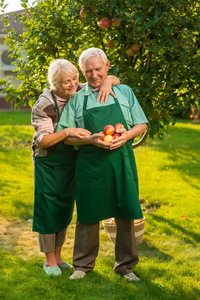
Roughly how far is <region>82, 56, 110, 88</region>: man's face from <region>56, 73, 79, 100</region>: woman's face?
11 cm

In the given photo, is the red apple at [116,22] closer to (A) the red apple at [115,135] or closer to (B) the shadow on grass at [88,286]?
(A) the red apple at [115,135]

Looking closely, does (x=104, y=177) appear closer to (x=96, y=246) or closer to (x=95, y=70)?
(x=96, y=246)

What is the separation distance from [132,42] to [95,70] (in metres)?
1.20

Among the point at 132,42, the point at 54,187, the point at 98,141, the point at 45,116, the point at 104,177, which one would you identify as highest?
the point at 132,42

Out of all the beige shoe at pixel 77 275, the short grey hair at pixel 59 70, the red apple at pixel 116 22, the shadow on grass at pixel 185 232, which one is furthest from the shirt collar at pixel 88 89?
the shadow on grass at pixel 185 232

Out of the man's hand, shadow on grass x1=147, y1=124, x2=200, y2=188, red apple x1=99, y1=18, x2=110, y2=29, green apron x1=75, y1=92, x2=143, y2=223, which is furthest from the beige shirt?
shadow on grass x1=147, y1=124, x2=200, y2=188

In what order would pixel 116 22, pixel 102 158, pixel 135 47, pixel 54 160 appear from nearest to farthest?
pixel 102 158
pixel 54 160
pixel 116 22
pixel 135 47

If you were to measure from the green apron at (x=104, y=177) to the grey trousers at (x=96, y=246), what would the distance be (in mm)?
116

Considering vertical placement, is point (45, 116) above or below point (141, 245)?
above

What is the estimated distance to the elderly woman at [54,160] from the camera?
10.6 ft

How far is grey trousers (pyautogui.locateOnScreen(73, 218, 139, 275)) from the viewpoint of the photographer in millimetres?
3459

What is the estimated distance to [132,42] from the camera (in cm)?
425

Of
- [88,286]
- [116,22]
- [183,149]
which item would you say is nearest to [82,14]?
[116,22]

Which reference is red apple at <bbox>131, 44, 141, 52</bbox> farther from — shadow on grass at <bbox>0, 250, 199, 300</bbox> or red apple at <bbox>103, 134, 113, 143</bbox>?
shadow on grass at <bbox>0, 250, 199, 300</bbox>
